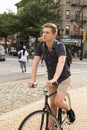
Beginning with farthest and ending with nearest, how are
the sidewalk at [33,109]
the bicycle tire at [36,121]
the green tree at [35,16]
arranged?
the green tree at [35,16] < the sidewalk at [33,109] < the bicycle tire at [36,121]

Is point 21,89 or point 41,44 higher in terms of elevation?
point 41,44

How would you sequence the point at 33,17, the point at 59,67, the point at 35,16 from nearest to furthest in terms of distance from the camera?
the point at 59,67
the point at 33,17
the point at 35,16

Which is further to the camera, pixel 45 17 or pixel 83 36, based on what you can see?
pixel 45 17

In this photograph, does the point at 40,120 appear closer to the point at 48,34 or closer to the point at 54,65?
the point at 54,65

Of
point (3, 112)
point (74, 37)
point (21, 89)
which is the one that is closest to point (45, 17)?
point (74, 37)

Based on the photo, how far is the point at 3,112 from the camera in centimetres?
1077

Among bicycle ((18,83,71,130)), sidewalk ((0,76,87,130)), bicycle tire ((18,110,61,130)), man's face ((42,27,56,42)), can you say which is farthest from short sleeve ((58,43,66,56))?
sidewalk ((0,76,87,130))

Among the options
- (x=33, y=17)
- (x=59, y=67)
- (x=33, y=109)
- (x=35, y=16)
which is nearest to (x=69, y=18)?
(x=35, y=16)

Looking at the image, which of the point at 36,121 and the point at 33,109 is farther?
the point at 33,109

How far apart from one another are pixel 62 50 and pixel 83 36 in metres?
59.6

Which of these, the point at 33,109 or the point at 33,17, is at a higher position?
the point at 33,17

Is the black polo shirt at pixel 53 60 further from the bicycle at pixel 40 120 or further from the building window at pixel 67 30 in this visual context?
the building window at pixel 67 30

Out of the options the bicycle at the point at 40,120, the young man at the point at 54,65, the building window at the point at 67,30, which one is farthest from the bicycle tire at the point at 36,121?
the building window at the point at 67,30

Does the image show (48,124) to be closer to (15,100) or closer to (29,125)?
(29,125)
